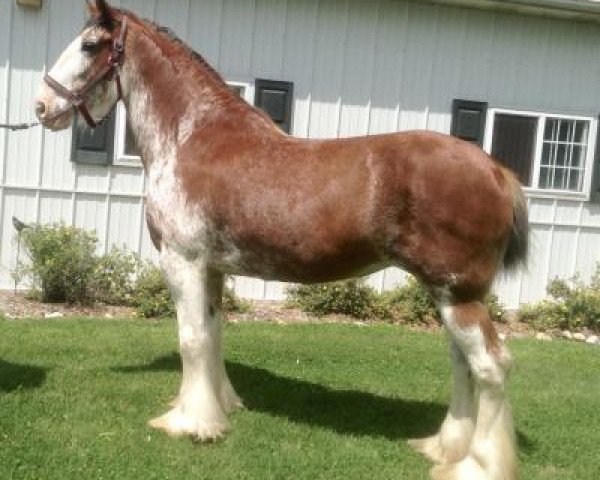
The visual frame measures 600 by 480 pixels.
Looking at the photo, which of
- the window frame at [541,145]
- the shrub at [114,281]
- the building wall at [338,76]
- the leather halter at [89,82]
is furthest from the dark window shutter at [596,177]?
the leather halter at [89,82]

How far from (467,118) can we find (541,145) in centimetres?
105

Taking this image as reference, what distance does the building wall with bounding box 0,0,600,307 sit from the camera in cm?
848

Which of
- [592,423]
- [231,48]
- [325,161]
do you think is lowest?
[592,423]

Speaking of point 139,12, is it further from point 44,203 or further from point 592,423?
point 592,423

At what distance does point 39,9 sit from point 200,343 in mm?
5411

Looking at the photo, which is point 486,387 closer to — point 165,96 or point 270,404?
point 270,404

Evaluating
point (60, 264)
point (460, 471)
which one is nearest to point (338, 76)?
point (60, 264)

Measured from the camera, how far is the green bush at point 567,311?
29.2 ft

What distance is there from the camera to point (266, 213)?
4.20 m

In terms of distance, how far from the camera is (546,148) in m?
9.76

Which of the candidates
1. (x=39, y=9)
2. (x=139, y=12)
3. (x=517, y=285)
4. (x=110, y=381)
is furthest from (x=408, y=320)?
(x=39, y=9)

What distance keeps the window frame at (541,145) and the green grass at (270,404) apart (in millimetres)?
2701

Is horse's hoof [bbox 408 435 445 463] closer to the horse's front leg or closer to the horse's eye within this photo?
the horse's front leg

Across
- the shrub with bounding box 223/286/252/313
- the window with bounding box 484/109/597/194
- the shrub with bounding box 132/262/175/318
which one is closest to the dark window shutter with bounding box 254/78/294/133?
the shrub with bounding box 223/286/252/313
